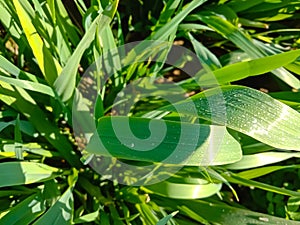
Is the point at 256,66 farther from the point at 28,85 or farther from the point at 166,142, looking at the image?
the point at 28,85

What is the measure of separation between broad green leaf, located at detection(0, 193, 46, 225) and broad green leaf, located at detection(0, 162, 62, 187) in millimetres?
34

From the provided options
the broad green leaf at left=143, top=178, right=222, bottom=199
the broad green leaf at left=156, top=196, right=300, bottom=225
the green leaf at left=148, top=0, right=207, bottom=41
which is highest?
the green leaf at left=148, top=0, right=207, bottom=41

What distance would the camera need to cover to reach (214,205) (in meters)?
0.86

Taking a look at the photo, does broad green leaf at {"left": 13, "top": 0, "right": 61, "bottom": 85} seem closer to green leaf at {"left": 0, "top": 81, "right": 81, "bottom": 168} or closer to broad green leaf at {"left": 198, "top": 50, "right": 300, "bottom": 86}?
green leaf at {"left": 0, "top": 81, "right": 81, "bottom": 168}

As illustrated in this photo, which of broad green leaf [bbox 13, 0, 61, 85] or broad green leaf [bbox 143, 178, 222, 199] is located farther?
broad green leaf [bbox 143, 178, 222, 199]

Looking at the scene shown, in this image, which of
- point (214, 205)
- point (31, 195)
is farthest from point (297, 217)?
point (31, 195)

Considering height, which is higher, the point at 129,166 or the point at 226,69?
the point at 226,69

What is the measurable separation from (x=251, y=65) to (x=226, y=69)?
0.04 m

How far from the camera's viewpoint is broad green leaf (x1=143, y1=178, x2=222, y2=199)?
80cm

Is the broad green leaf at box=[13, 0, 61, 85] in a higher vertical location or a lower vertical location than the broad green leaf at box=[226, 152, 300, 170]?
higher

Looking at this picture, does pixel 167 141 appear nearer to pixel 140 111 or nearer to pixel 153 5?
pixel 140 111

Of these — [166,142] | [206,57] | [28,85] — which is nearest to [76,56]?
[28,85]

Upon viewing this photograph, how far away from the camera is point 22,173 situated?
0.74 meters

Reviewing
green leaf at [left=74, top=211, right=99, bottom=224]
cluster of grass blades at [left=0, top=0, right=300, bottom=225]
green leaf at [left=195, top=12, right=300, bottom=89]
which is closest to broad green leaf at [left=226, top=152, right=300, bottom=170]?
cluster of grass blades at [left=0, top=0, right=300, bottom=225]
